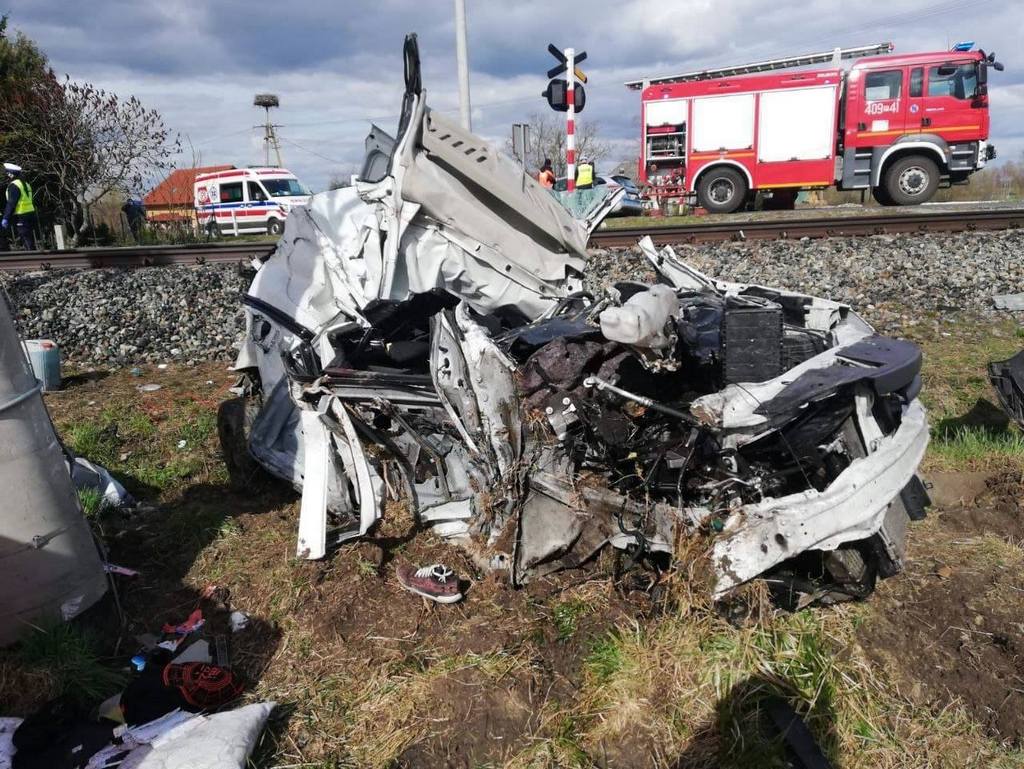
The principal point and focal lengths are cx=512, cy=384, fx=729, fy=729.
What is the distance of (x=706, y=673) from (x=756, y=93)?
1547 cm

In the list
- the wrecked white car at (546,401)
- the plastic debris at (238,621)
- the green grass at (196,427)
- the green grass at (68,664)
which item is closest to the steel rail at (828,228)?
the green grass at (196,427)

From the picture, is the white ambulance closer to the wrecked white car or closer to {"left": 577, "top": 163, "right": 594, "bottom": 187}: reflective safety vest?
{"left": 577, "top": 163, "right": 594, "bottom": 187}: reflective safety vest

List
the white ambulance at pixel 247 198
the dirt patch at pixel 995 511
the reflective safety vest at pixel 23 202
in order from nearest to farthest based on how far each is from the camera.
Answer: the dirt patch at pixel 995 511 → the reflective safety vest at pixel 23 202 → the white ambulance at pixel 247 198

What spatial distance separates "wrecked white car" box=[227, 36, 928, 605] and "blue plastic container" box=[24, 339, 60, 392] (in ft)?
9.37

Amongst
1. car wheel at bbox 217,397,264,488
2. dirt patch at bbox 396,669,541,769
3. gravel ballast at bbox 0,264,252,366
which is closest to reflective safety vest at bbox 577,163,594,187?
gravel ballast at bbox 0,264,252,366

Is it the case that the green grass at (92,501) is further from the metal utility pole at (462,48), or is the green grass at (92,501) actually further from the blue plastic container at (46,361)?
the metal utility pole at (462,48)

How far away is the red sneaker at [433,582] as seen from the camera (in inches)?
120

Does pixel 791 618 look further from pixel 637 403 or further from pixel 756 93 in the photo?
pixel 756 93

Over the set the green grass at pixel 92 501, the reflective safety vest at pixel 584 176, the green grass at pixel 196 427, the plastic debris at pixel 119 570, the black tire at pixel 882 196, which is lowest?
the plastic debris at pixel 119 570

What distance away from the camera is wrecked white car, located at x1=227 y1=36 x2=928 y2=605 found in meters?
2.38

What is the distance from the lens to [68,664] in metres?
2.70

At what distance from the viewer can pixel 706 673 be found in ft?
8.06

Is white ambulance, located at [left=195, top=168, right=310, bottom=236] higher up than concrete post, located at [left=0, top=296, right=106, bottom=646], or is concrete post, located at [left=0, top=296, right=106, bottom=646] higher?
white ambulance, located at [left=195, top=168, right=310, bottom=236]

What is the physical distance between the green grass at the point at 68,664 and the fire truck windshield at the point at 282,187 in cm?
1814
